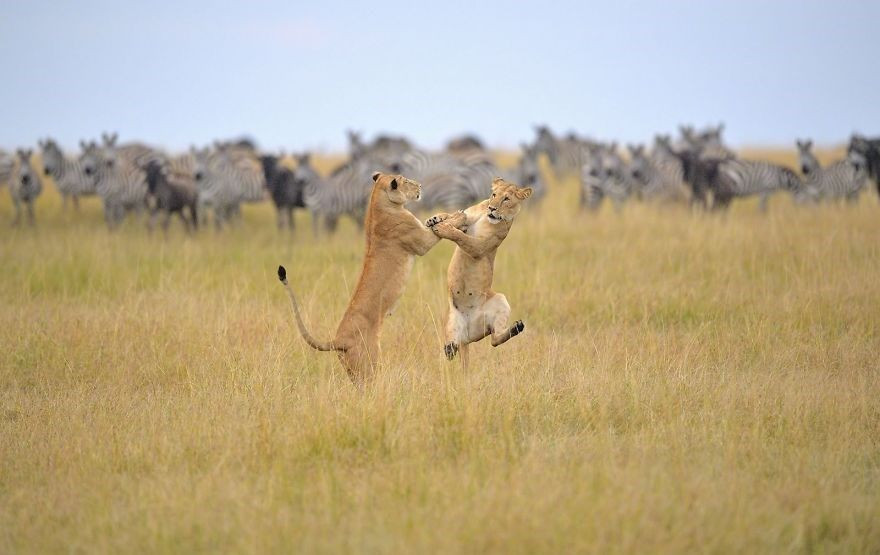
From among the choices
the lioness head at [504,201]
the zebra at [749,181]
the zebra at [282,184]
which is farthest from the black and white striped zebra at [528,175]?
the lioness head at [504,201]

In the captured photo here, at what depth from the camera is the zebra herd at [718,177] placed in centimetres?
2036

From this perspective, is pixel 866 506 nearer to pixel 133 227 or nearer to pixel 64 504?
pixel 64 504

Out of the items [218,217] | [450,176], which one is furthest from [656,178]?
[218,217]

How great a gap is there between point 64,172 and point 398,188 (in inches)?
573

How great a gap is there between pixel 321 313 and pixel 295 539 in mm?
5257

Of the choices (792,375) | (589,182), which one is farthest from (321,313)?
(589,182)

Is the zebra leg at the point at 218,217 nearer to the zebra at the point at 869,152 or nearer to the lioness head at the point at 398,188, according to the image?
the zebra at the point at 869,152

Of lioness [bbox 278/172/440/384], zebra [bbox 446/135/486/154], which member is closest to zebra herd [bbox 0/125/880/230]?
zebra [bbox 446/135/486/154]

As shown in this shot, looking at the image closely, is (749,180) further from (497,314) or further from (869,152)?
(497,314)

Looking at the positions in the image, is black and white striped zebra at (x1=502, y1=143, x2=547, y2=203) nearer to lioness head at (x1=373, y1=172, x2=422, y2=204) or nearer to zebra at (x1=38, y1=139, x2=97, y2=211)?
zebra at (x1=38, y1=139, x2=97, y2=211)

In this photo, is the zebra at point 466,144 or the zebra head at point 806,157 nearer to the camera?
the zebra head at point 806,157

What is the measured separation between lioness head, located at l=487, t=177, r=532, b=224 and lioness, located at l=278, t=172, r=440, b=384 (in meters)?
0.47

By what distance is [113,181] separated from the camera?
19.6m

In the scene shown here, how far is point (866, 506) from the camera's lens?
5543 millimetres
